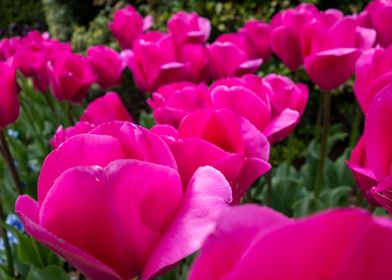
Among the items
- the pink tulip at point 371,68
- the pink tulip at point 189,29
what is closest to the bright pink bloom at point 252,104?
the pink tulip at point 371,68

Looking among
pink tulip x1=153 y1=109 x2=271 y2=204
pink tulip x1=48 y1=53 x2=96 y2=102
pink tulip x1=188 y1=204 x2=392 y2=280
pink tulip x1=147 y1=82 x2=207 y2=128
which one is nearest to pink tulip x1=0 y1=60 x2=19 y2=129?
pink tulip x1=48 y1=53 x2=96 y2=102

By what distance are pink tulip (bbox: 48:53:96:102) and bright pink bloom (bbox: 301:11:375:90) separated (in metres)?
0.66

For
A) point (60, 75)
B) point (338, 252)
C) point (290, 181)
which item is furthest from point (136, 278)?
point (290, 181)

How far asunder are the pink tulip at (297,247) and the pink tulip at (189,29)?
4.01 ft

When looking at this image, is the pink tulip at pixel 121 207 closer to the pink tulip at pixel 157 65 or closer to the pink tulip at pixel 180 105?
the pink tulip at pixel 180 105

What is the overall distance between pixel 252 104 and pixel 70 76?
828 mm

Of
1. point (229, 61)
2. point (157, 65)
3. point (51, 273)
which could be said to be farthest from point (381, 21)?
point (51, 273)

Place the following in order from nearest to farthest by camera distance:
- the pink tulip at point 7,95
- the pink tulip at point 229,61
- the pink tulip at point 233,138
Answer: the pink tulip at point 233,138 < the pink tulip at point 7,95 < the pink tulip at point 229,61

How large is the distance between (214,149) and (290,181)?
116 centimetres

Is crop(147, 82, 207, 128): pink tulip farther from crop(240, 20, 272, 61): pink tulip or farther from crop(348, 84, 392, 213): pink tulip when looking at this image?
crop(240, 20, 272, 61): pink tulip

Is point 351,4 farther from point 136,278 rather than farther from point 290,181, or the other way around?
point 136,278

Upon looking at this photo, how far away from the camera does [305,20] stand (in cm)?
140

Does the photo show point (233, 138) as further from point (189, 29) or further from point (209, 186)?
point (189, 29)

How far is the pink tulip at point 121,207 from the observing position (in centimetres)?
46
